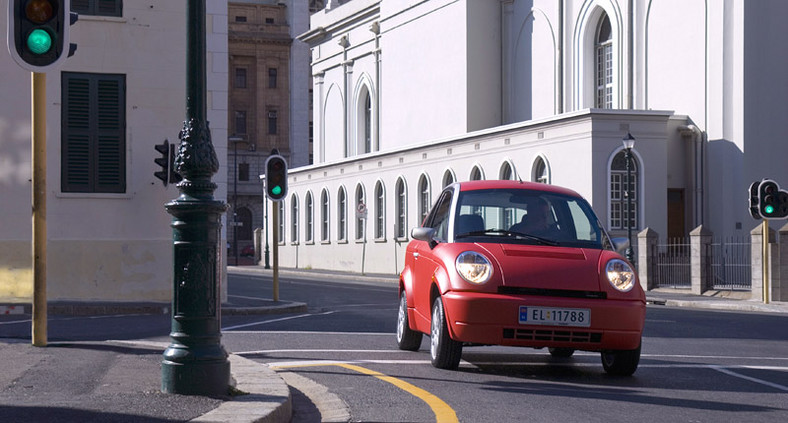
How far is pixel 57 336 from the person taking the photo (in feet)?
47.3

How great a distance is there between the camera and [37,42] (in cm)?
970

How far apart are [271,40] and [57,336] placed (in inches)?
3256

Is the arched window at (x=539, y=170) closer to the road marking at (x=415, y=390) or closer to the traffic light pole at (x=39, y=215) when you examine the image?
the road marking at (x=415, y=390)

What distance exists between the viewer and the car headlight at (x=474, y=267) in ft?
34.0

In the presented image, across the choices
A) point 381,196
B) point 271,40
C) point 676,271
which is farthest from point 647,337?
point 271,40

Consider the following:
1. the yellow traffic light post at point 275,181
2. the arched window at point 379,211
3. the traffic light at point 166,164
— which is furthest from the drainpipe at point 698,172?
the traffic light at point 166,164

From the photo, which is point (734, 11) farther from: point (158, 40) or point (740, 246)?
point (158, 40)

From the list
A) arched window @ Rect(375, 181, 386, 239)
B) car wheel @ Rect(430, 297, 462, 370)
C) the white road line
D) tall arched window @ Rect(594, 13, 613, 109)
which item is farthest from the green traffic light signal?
arched window @ Rect(375, 181, 386, 239)

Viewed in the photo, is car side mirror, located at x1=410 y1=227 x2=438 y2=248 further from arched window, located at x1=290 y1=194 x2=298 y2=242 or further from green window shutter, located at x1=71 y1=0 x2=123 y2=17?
arched window, located at x1=290 y1=194 x2=298 y2=242

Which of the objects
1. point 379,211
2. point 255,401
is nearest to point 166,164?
point 255,401

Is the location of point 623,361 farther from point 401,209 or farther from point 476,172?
point 401,209

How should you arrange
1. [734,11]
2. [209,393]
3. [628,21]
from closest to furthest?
[209,393], [734,11], [628,21]

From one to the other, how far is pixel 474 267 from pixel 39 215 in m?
3.92

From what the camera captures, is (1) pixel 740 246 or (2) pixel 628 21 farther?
(2) pixel 628 21
